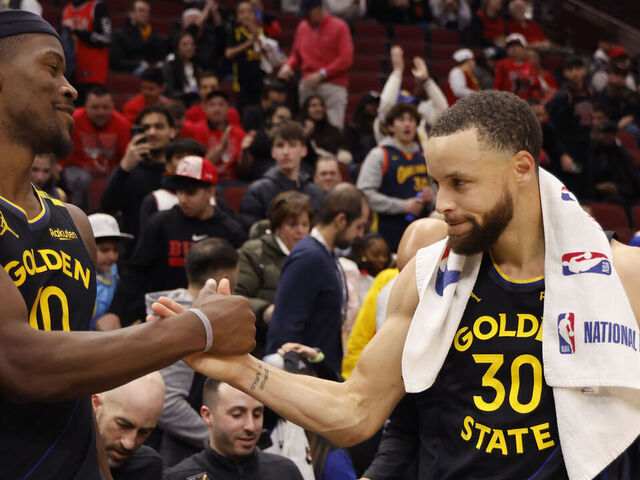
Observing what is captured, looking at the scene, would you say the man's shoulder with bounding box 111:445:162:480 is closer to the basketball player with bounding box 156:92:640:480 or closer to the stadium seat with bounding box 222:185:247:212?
the basketball player with bounding box 156:92:640:480

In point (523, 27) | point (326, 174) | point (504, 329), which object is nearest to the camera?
point (504, 329)

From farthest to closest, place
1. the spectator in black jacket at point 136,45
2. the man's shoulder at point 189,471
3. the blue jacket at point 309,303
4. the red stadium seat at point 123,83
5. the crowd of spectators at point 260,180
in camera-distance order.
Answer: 1. the spectator in black jacket at point 136,45
2. the red stadium seat at point 123,83
3. the blue jacket at point 309,303
4. the crowd of spectators at point 260,180
5. the man's shoulder at point 189,471

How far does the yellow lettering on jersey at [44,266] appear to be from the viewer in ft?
7.90

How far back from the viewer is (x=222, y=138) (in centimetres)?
844

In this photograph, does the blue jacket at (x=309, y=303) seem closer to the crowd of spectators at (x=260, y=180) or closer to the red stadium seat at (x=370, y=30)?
the crowd of spectators at (x=260, y=180)

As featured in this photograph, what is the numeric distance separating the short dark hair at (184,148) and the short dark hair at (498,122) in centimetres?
413

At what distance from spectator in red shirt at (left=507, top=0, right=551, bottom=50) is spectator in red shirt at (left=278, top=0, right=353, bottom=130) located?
5788 mm

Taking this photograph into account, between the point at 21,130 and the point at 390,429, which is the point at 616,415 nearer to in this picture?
the point at 390,429

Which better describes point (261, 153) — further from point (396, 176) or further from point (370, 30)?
point (370, 30)

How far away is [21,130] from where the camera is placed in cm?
253

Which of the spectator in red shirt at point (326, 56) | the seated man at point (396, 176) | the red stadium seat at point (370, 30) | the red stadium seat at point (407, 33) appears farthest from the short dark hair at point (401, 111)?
the red stadium seat at point (407, 33)

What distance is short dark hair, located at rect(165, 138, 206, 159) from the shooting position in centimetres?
652

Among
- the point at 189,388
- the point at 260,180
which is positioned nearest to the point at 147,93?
the point at 260,180

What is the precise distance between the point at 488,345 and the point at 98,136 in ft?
19.2
